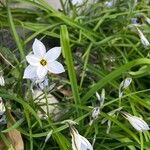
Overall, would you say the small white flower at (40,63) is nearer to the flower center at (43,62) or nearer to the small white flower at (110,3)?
the flower center at (43,62)

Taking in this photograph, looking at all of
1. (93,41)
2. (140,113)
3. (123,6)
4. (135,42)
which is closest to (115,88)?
(140,113)

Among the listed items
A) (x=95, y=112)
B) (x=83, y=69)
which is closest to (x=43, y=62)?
(x=95, y=112)

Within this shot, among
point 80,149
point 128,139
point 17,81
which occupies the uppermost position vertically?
point 17,81

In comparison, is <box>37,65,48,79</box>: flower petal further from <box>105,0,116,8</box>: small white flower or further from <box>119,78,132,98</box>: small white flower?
<box>105,0,116,8</box>: small white flower

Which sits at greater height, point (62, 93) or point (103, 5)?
point (103, 5)

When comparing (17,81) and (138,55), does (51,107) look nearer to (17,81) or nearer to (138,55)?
(17,81)
